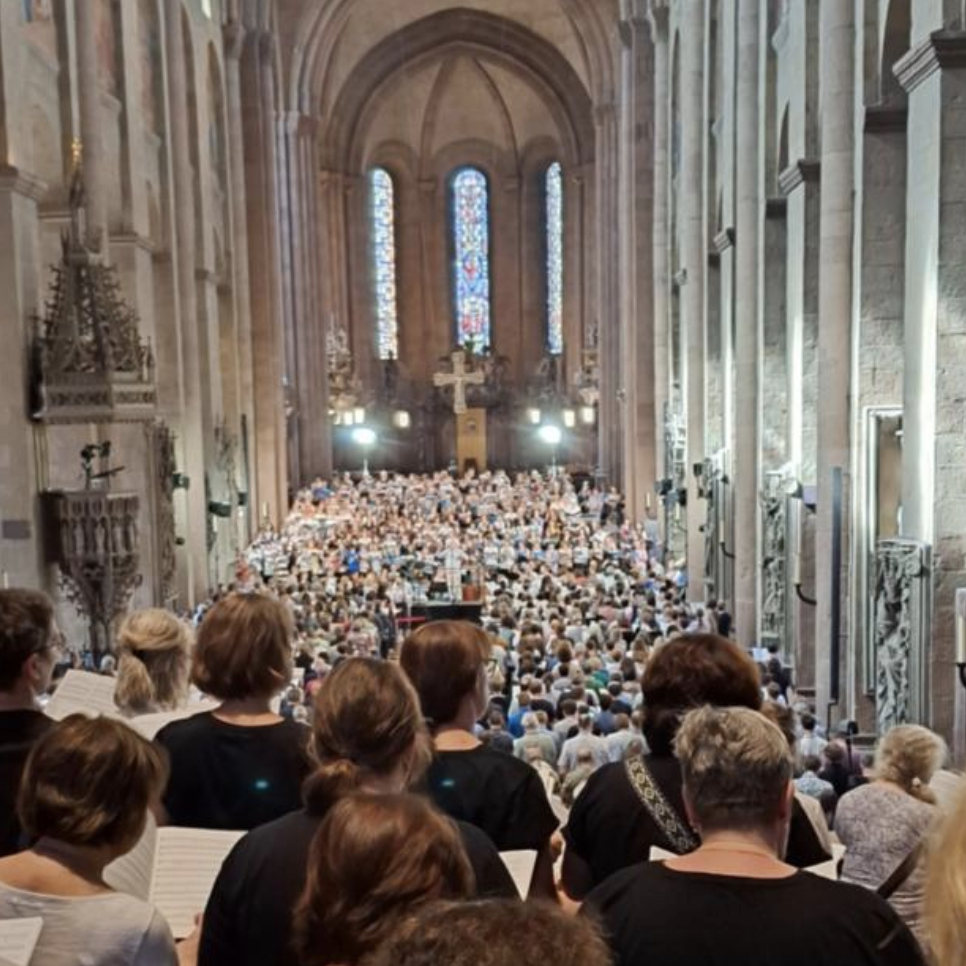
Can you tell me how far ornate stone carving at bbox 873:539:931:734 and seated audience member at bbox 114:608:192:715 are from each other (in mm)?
7432

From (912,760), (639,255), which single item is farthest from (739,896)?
(639,255)

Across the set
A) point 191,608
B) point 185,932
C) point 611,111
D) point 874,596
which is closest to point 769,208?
point 874,596

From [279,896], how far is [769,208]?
16843 millimetres

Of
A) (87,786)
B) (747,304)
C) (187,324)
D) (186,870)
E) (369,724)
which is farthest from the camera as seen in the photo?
(187,324)

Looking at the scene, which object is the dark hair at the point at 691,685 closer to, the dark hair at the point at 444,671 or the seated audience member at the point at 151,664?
the dark hair at the point at 444,671

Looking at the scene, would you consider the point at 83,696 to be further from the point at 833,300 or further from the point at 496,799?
the point at 833,300

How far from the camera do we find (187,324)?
81.3ft

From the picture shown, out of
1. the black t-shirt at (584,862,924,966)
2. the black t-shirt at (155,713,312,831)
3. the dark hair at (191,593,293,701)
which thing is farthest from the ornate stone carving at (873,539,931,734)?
the black t-shirt at (584,862,924,966)

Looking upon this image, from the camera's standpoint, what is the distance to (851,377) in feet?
45.9

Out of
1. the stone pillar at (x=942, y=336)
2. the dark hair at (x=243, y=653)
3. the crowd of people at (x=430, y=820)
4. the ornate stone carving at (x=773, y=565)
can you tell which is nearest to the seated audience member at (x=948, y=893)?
the crowd of people at (x=430, y=820)

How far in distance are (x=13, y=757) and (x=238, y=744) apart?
696 millimetres

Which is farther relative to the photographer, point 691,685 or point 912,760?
point 912,760

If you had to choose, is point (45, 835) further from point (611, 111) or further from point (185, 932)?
point (611, 111)

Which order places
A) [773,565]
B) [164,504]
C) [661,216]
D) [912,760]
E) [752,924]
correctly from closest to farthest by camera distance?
[752,924] → [912,760] → [773,565] → [164,504] → [661,216]
